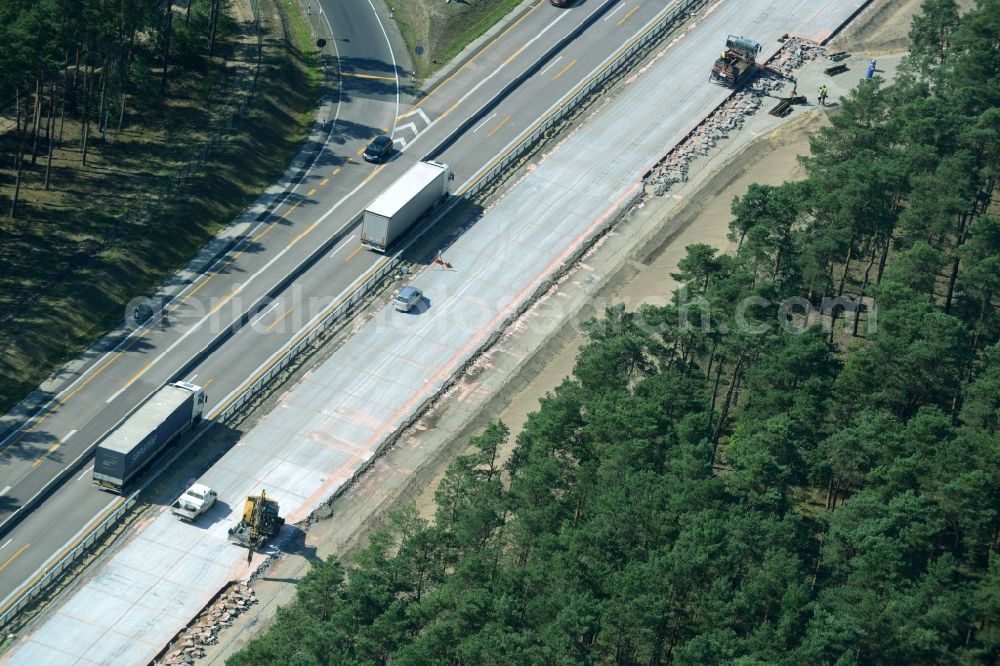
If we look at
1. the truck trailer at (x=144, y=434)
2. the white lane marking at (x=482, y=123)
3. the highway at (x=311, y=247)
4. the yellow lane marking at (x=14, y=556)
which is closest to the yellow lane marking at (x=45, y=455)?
the highway at (x=311, y=247)

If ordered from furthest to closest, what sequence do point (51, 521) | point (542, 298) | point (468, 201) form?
point (468, 201) < point (542, 298) < point (51, 521)

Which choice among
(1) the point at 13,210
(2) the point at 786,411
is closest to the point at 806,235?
(2) the point at 786,411

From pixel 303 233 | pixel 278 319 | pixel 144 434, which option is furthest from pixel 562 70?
pixel 144 434

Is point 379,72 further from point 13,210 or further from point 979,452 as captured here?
point 979,452

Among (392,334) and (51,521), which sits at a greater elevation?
(392,334)

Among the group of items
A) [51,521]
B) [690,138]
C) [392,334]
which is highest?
[690,138]

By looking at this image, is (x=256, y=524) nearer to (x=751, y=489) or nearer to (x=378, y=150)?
(x=751, y=489)

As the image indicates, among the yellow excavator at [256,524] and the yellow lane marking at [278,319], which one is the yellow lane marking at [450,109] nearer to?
the yellow lane marking at [278,319]
